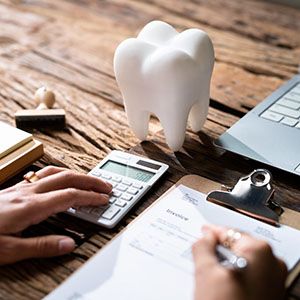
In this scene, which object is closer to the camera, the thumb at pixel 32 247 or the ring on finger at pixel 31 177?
the thumb at pixel 32 247

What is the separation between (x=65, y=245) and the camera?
0.79 metres

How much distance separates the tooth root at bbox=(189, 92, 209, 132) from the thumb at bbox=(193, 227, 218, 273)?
11.2 inches

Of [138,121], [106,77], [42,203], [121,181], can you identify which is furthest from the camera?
[106,77]

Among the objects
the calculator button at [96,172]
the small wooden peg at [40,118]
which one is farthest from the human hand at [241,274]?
the small wooden peg at [40,118]

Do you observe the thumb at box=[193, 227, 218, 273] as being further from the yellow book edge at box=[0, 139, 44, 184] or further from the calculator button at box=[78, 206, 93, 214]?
the yellow book edge at box=[0, 139, 44, 184]

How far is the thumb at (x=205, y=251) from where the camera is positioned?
73cm

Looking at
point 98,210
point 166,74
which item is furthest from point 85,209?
point 166,74

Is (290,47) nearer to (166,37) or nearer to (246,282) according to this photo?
(166,37)

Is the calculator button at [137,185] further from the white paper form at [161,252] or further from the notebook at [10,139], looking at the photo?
the notebook at [10,139]

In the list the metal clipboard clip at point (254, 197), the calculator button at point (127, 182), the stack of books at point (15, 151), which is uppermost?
the metal clipboard clip at point (254, 197)

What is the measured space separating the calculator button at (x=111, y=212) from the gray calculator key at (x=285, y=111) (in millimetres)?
399

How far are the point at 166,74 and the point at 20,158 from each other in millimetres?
259

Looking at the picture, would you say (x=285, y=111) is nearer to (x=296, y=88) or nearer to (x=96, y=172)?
(x=296, y=88)

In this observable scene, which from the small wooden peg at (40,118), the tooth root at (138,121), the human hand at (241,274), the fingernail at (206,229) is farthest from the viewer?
the small wooden peg at (40,118)
